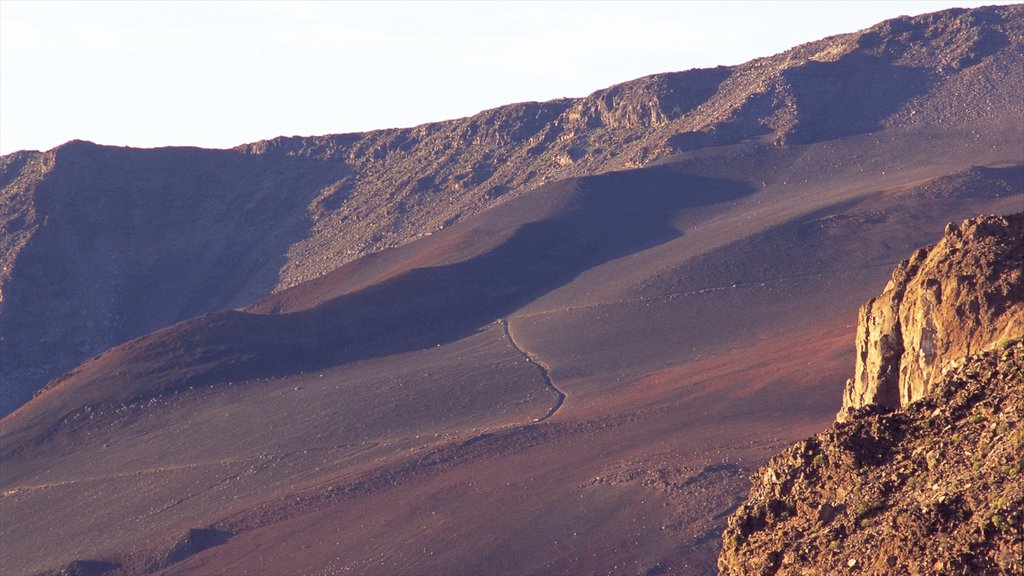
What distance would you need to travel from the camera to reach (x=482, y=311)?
6275cm

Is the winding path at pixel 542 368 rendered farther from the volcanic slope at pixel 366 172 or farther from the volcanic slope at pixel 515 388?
the volcanic slope at pixel 366 172

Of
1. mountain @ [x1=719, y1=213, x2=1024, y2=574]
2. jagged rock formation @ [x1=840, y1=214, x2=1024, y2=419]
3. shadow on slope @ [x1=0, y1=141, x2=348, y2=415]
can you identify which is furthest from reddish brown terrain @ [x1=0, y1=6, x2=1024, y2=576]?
mountain @ [x1=719, y1=213, x2=1024, y2=574]

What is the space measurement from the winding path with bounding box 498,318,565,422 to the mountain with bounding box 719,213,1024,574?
3245 centimetres

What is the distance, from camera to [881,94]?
8306cm

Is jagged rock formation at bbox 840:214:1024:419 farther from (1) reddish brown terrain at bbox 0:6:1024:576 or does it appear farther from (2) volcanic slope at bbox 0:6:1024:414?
(2) volcanic slope at bbox 0:6:1024:414

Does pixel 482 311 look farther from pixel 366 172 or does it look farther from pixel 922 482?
pixel 922 482

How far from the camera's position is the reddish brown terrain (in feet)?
123

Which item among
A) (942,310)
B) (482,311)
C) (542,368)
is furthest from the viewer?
(482,311)

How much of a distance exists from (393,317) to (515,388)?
49.1ft

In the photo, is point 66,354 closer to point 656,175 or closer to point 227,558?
point 656,175

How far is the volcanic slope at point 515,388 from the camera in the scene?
117 ft

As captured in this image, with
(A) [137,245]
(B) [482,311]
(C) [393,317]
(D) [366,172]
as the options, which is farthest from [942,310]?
(D) [366,172]

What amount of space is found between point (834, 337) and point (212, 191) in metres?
72.0

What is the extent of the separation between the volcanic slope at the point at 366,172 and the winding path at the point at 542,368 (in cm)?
2379
